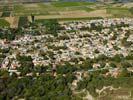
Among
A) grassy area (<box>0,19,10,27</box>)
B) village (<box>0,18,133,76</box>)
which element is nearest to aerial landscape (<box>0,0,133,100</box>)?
village (<box>0,18,133,76</box>)

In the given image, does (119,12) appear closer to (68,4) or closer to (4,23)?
(68,4)

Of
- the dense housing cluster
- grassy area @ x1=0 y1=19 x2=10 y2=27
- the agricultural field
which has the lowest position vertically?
the agricultural field

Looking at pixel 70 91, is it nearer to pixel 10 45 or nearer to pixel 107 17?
pixel 10 45

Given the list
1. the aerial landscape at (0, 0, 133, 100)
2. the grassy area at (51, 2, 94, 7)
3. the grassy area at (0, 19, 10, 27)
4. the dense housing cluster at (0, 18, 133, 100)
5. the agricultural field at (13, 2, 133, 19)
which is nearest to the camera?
the aerial landscape at (0, 0, 133, 100)

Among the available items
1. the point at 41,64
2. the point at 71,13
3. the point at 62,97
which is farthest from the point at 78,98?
the point at 71,13

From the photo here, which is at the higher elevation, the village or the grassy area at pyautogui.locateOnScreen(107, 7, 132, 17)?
the village

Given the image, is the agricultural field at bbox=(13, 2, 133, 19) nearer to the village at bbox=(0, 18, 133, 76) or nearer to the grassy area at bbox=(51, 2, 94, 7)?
the grassy area at bbox=(51, 2, 94, 7)

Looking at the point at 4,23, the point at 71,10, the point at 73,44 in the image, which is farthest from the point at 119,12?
the point at 73,44

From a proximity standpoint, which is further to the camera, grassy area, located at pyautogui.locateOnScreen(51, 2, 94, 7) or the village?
grassy area, located at pyautogui.locateOnScreen(51, 2, 94, 7)

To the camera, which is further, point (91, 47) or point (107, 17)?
point (107, 17)
